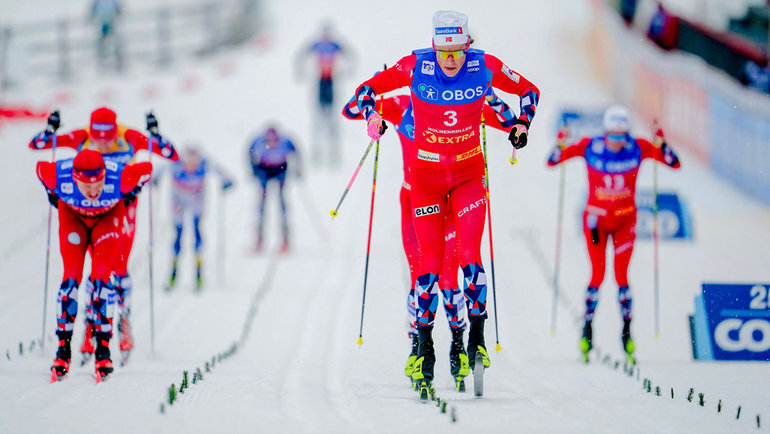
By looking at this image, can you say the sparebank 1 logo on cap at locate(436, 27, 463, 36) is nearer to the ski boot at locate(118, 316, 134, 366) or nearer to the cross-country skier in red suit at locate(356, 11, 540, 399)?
the cross-country skier in red suit at locate(356, 11, 540, 399)

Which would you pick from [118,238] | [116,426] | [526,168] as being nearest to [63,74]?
[526,168]

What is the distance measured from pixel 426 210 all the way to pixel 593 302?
122 inches

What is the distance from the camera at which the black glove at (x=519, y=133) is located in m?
7.91

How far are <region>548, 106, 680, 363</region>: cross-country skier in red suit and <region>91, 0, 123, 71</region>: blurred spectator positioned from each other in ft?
61.9

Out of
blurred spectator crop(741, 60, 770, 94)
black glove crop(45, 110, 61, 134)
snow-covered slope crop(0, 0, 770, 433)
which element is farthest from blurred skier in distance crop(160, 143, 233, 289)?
blurred spectator crop(741, 60, 770, 94)

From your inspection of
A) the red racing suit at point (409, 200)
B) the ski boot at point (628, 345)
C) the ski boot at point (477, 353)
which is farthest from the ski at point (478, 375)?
the ski boot at point (628, 345)

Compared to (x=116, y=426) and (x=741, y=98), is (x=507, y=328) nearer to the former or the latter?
(x=116, y=426)

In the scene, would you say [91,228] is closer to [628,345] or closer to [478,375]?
[478,375]

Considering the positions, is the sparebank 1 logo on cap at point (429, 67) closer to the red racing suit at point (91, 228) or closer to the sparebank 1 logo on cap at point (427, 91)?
the sparebank 1 logo on cap at point (427, 91)

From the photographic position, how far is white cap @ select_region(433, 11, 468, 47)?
25.4 feet

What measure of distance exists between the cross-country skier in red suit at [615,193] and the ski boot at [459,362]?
2466mm

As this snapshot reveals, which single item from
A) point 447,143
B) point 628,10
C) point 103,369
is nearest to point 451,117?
point 447,143

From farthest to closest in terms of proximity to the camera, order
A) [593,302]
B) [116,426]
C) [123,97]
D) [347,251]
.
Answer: [123,97]
[347,251]
[593,302]
[116,426]

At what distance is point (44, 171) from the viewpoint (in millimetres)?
8523
